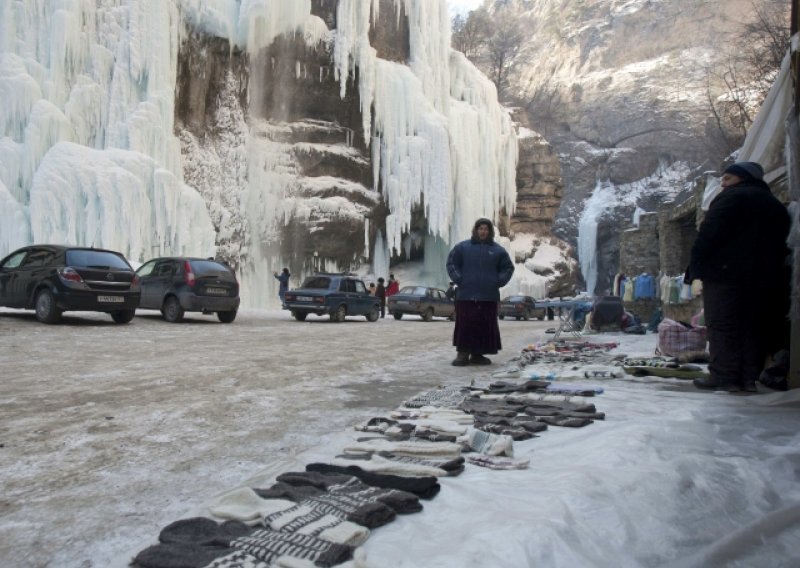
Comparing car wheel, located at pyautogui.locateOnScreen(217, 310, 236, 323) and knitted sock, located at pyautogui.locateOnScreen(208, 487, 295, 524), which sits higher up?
car wheel, located at pyautogui.locateOnScreen(217, 310, 236, 323)

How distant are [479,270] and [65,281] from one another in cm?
845

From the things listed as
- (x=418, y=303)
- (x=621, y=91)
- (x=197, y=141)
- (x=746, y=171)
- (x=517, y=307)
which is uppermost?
(x=621, y=91)

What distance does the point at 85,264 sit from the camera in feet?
41.2

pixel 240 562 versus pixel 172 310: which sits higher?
pixel 172 310

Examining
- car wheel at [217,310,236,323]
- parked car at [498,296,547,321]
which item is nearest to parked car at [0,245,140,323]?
car wheel at [217,310,236,323]

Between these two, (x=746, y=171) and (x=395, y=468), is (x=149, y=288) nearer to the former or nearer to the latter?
(x=746, y=171)

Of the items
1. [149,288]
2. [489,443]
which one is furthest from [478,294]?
[149,288]

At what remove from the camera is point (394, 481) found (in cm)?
256

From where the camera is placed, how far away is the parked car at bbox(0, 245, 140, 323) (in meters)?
12.2

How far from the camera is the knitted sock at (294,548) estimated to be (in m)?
1.85

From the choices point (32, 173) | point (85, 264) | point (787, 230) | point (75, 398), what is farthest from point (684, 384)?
point (32, 173)

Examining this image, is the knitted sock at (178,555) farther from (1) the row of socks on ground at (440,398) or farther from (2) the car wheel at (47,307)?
(2) the car wheel at (47,307)

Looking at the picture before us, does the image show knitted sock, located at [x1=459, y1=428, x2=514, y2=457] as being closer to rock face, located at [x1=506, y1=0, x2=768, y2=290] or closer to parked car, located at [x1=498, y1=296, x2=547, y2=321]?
parked car, located at [x1=498, y1=296, x2=547, y2=321]

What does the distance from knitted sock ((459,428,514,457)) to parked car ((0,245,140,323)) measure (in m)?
11.1
